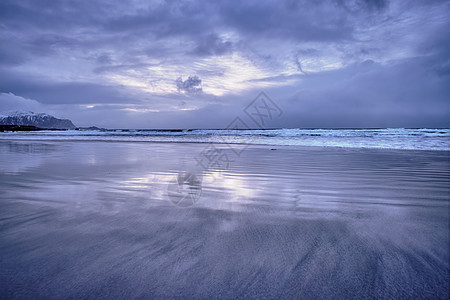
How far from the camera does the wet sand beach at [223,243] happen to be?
1306 mm

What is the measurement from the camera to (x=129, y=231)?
2029 mm

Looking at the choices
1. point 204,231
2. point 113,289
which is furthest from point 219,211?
point 113,289

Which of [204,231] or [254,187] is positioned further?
[254,187]

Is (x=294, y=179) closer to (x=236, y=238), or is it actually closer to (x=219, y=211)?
(x=219, y=211)

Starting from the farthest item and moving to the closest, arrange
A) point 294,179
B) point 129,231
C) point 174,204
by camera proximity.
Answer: point 294,179, point 174,204, point 129,231

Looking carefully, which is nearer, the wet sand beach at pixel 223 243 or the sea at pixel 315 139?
the wet sand beach at pixel 223 243

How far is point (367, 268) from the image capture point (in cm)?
146

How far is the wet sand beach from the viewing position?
4.28ft

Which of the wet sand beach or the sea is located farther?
the sea

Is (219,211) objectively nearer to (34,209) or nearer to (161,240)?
(161,240)

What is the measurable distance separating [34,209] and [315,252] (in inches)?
111

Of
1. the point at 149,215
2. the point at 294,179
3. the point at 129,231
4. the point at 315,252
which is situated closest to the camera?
the point at 315,252

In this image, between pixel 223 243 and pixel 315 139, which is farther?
pixel 315 139

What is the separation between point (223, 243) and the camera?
5.91ft
